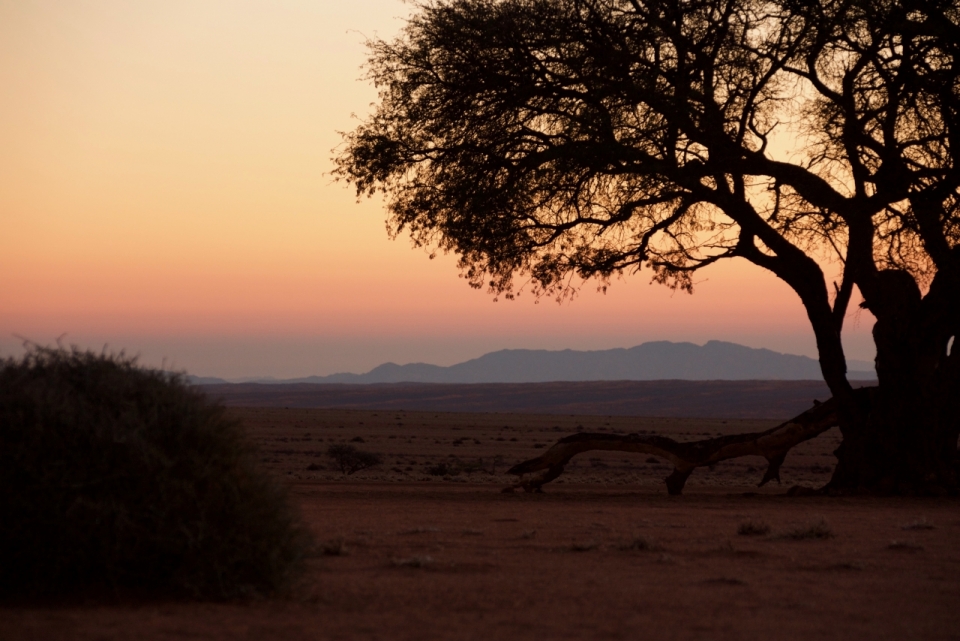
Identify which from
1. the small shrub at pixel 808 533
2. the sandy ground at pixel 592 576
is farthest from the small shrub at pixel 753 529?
the small shrub at pixel 808 533

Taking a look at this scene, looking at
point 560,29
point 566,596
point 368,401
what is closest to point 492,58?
point 560,29

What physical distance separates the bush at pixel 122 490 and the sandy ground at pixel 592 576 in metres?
0.27

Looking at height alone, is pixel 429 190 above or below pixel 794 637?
above

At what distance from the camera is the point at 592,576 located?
995cm

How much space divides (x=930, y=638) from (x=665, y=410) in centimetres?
14698

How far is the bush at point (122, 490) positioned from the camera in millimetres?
7547

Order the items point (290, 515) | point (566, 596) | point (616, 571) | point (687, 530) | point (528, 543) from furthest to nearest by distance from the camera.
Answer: point (687, 530) → point (528, 543) → point (616, 571) → point (566, 596) → point (290, 515)

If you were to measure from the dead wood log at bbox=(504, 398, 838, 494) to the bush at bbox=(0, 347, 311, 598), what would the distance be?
1255cm

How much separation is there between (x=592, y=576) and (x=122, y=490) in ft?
14.2

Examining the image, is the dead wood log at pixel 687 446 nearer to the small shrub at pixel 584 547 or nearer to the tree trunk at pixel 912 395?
the tree trunk at pixel 912 395

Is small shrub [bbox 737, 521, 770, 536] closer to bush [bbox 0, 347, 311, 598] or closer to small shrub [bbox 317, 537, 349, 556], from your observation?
small shrub [bbox 317, 537, 349, 556]

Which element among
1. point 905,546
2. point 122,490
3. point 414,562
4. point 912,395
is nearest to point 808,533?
point 905,546

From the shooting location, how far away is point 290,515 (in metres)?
8.30

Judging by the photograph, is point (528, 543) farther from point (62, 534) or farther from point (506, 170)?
point (506, 170)
